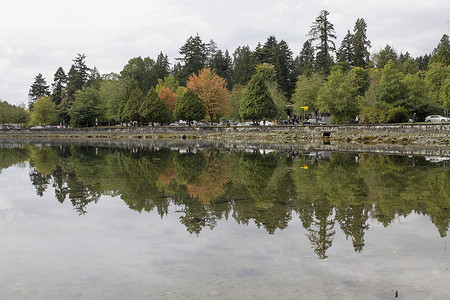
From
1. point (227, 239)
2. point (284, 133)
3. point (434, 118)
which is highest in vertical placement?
point (434, 118)

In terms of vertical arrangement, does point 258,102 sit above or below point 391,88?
below

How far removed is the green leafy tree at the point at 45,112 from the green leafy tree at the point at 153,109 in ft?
119

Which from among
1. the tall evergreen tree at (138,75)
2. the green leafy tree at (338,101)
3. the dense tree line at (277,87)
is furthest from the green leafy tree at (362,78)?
the tall evergreen tree at (138,75)

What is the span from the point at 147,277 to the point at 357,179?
42.9ft

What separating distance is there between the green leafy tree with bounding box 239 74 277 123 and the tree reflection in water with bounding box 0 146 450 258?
115 feet

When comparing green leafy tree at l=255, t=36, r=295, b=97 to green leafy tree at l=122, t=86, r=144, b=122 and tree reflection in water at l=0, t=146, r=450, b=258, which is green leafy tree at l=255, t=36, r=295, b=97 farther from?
tree reflection in water at l=0, t=146, r=450, b=258

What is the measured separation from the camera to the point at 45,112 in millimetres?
92812

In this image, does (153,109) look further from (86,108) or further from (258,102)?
(86,108)

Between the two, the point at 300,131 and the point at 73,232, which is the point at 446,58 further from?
the point at 73,232

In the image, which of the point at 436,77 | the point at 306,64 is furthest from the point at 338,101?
the point at 306,64

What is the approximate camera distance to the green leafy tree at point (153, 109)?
6762 centimetres

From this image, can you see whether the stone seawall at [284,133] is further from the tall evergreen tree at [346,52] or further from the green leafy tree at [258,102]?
the tall evergreen tree at [346,52]

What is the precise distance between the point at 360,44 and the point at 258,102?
35959mm

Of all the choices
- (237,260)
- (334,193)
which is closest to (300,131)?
(334,193)
